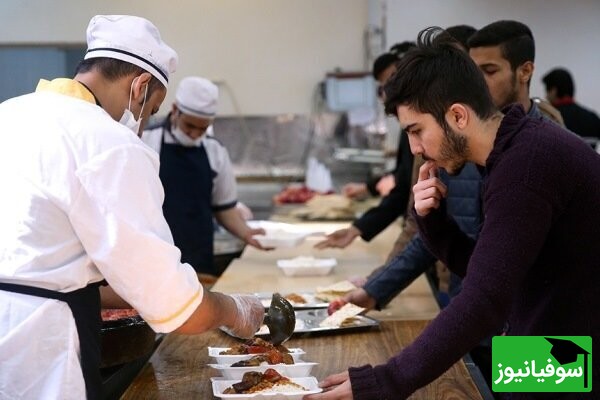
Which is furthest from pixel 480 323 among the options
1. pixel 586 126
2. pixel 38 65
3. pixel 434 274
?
pixel 586 126

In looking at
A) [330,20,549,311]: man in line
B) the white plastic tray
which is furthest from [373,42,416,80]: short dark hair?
the white plastic tray

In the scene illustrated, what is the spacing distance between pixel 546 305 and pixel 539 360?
14 cm

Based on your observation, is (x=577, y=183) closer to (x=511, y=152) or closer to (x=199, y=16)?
(x=511, y=152)

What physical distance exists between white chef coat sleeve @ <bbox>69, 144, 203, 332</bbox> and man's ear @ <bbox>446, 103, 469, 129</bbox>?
69 cm

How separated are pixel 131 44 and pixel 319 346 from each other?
1.13 meters

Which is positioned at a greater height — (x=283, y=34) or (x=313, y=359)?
(x=313, y=359)

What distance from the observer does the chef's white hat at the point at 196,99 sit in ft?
15.7

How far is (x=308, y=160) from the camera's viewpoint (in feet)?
26.2

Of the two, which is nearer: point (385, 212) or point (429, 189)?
point (429, 189)

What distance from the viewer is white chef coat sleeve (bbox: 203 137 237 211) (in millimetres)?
5086

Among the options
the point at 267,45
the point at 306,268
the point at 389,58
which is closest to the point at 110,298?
the point at 306,268

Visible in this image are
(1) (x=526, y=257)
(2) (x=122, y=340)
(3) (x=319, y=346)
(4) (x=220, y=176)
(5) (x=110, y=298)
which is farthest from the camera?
(4) (x=220, y=176)

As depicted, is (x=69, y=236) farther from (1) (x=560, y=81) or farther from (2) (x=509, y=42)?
(1) (x=560, y=81)

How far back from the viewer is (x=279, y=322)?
267 cm
